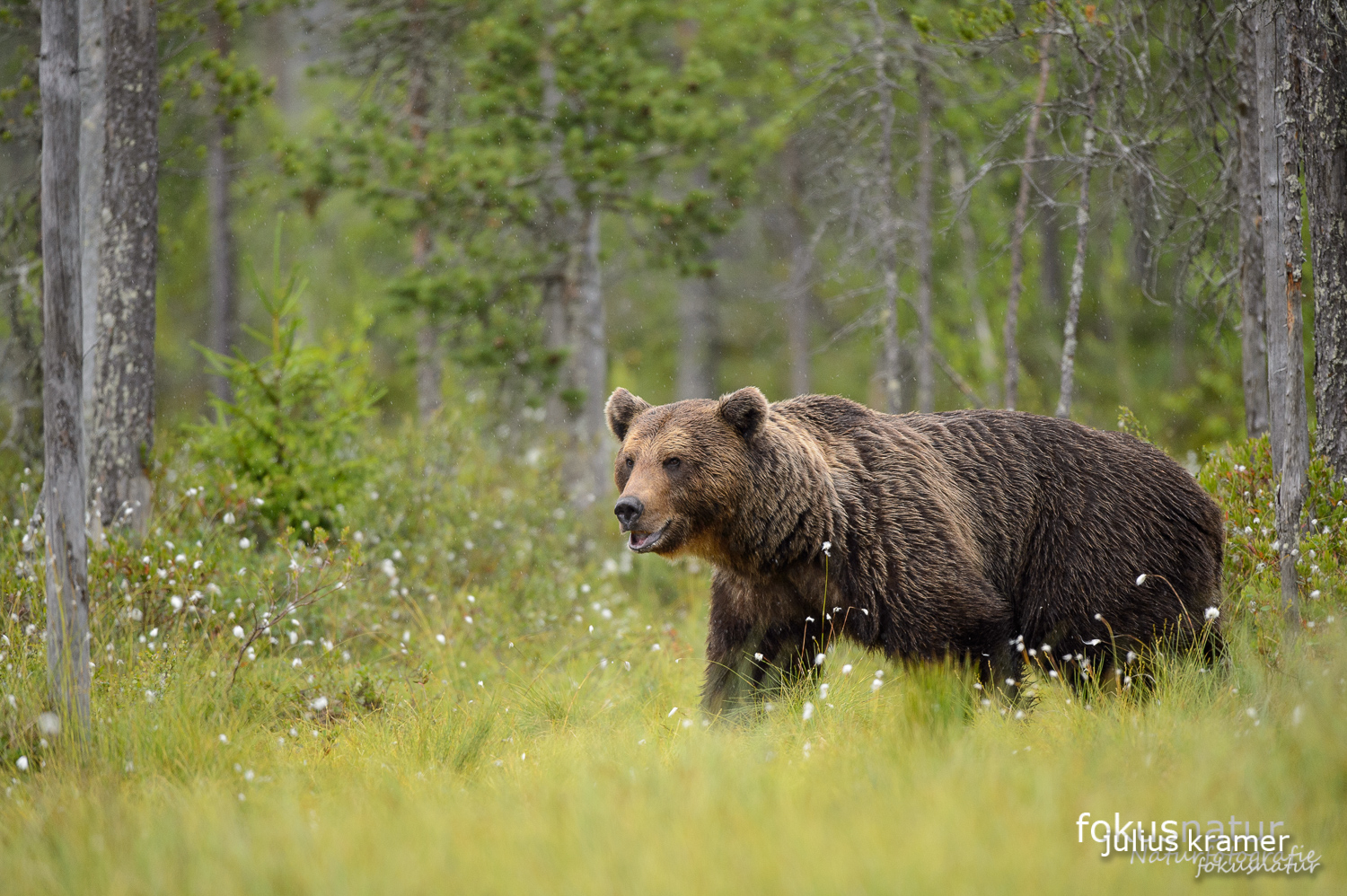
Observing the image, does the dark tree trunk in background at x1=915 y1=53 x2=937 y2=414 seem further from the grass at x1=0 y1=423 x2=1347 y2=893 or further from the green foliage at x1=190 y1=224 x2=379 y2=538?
the green foliage at x1=190 y1=224 x2=379 y2=538

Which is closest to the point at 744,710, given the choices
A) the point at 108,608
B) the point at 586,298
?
the point at 108,608

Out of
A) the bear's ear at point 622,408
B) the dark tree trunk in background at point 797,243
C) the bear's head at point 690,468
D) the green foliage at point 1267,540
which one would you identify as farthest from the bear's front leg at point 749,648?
the dark tree trunk in background at point 797,243

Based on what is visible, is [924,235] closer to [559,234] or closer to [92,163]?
[559,234]

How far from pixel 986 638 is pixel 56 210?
4.81m

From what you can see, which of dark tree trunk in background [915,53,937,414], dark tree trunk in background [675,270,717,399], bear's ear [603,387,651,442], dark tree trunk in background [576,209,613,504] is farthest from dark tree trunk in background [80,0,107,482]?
dark tree trunk in background [675,270,717,399]

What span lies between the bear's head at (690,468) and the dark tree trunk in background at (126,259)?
3.93 metres

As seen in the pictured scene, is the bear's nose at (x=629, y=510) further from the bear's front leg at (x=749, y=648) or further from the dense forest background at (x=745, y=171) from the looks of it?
the dense forest background at (x=745, y=171)

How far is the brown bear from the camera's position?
211 inches

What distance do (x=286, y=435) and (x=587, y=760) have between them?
A: 14.5 feet

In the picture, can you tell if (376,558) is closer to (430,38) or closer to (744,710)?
(744,710)

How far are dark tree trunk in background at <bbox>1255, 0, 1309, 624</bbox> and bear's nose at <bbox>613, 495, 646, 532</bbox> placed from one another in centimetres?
319

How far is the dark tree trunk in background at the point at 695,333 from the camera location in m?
20.0

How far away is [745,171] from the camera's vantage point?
12.5 m

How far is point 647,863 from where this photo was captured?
2.98 metres
